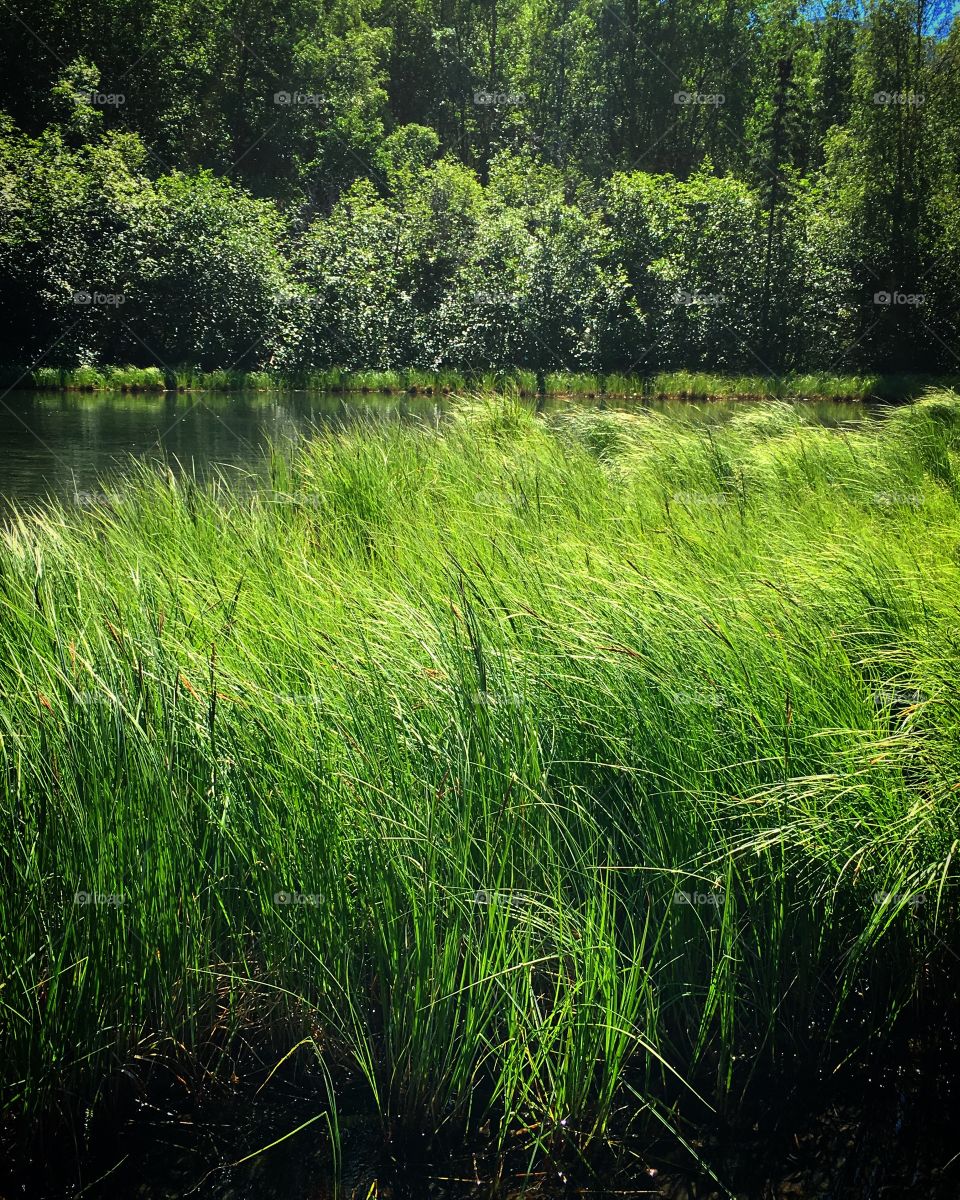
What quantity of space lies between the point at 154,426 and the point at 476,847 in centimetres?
1425

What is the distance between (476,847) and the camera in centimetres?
258

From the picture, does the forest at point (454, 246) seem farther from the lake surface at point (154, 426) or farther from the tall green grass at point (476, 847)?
the tall green grass at point (476, 847)

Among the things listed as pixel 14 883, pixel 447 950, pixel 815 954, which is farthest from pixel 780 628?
pixel 14 883

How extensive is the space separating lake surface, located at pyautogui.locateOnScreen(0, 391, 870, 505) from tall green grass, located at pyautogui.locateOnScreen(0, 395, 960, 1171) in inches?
214

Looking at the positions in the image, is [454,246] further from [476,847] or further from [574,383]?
[476,847]

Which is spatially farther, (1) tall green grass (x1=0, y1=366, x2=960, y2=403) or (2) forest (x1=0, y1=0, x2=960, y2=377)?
(2) forest (x1=0, y1=0, x2=960, y2=377)

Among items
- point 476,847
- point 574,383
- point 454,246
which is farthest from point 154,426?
point 454,246

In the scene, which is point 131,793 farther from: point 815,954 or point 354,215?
point 354,215

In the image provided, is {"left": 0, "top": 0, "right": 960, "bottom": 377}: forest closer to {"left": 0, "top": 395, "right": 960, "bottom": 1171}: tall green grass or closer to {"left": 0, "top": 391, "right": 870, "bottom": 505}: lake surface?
{"left": 0, "top": 391, "right": 870, "bottom": 505}: lake surface

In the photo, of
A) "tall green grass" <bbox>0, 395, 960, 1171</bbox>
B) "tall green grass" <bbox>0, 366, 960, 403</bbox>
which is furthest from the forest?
"tall green grass" <bbox>0, 395, 960, 1171</bbox>

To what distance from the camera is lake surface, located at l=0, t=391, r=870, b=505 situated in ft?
35.9

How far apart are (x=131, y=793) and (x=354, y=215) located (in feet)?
90.5

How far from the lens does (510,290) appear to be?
27.2 m

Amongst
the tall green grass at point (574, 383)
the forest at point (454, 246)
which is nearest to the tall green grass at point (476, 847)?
the tall green grass at point (574, 383)
